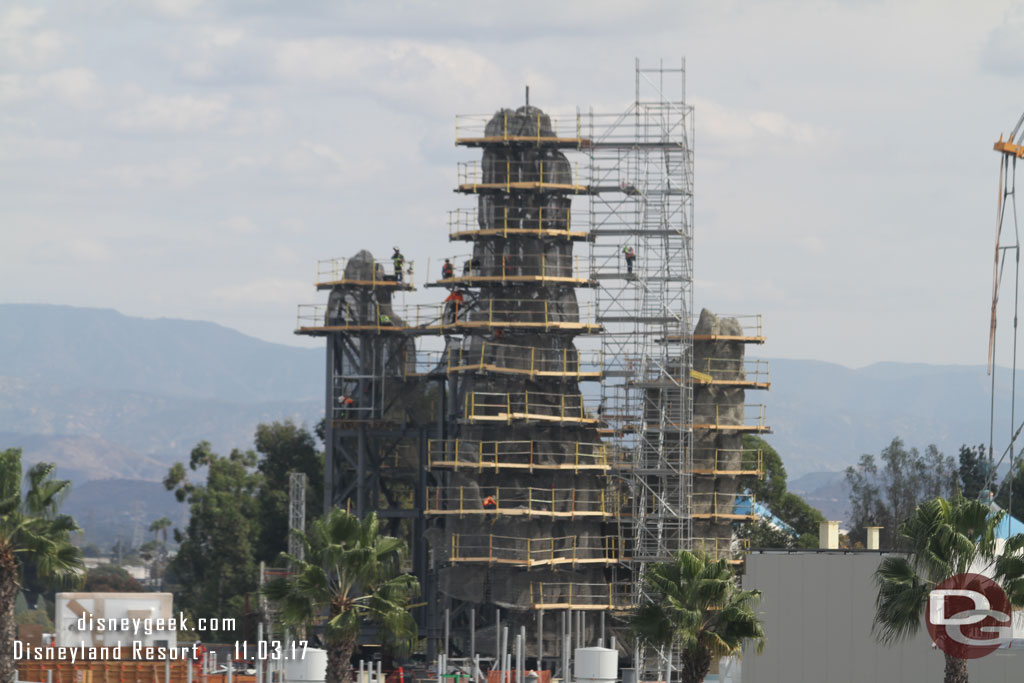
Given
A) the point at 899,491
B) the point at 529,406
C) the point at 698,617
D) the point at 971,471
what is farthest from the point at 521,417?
the point at 899,491

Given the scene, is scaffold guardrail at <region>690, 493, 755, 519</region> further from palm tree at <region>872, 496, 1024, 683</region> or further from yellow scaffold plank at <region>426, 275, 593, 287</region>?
palm tree at <region>872, 496, 1024, 683</region>

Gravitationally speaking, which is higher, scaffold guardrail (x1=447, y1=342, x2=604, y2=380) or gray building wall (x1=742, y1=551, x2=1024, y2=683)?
scaffold guardrail (x1=447, y1=342, x2=604, y2=380)

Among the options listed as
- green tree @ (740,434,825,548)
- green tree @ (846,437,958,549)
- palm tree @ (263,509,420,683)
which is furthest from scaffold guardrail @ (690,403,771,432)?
green tree @ (846,437,958,549)

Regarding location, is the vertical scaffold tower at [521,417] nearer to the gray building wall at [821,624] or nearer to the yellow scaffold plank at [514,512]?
the yellow scaffold plank at [514,512]

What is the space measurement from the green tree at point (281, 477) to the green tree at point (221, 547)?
0.81 m

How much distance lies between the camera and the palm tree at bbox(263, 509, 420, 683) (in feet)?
186

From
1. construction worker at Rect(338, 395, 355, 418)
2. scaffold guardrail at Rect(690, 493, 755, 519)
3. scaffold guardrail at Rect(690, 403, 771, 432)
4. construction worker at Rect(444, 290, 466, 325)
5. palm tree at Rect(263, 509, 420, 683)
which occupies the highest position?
construction worker at Rect(444, 290, 466, 325)

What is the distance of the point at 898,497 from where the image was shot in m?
180

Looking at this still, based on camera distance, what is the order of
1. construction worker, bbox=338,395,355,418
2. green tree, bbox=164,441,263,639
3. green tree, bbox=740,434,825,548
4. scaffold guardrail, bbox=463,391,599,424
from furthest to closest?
green tree, bbox=740,434,825,548 < green tree, bbox=164,441,263,639 < construction worker, bbox=338,395,355,418 < scaffold guardrail, bbox=463,391,599,424

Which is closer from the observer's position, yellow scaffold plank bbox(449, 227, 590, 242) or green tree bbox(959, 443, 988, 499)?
yellow scaffold plank bbox(449, 227, 590, 242)

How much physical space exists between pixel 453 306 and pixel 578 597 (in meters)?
16.7

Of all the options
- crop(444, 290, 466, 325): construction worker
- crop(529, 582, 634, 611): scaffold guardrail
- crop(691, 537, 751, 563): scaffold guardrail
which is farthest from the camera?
crop(444, 290, 466, 325): construction worker

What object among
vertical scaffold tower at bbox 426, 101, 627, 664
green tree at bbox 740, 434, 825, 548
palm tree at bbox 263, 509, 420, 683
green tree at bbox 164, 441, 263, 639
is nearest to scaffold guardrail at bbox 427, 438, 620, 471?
vertical scaffold tower at bbox 426, 101, 627, 664

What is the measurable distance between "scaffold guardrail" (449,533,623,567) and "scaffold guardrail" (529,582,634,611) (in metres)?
1.33
